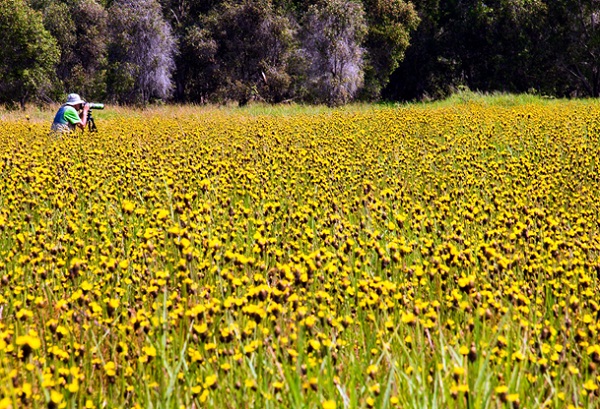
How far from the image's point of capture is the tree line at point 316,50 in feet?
111

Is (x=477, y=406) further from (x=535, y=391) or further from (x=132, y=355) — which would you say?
(x=132, y=355)

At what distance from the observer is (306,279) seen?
2631mm

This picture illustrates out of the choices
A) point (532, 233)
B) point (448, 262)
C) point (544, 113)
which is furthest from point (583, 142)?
point (448, 262)

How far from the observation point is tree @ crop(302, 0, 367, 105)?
109 feet

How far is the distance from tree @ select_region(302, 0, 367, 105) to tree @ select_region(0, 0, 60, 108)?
1674 centimetres

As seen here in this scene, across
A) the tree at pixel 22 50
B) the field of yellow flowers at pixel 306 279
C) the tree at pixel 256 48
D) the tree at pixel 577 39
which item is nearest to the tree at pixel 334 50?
the tree at pixel 256 48

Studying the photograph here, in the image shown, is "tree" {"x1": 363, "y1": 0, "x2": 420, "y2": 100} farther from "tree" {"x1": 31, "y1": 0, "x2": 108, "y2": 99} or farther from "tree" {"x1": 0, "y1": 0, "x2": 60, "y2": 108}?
"tree" {"x1": 0, "y1": 0, "x2": 60, "y2": 108}

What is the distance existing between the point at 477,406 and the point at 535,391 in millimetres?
533

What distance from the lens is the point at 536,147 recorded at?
26.2ft

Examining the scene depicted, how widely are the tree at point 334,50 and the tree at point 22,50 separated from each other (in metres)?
16.7

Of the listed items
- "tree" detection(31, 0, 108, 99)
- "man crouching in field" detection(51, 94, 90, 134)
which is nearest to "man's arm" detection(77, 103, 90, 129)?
"man crouching in field" detection(51, 94, 90, 134)

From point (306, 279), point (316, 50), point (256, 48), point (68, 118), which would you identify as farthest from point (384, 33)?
point (306, 279)

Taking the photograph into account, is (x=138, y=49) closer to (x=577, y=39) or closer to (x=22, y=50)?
(x=22, y=50)

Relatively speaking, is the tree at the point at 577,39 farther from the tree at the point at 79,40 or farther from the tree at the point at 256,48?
the tree at the point at 79,40
